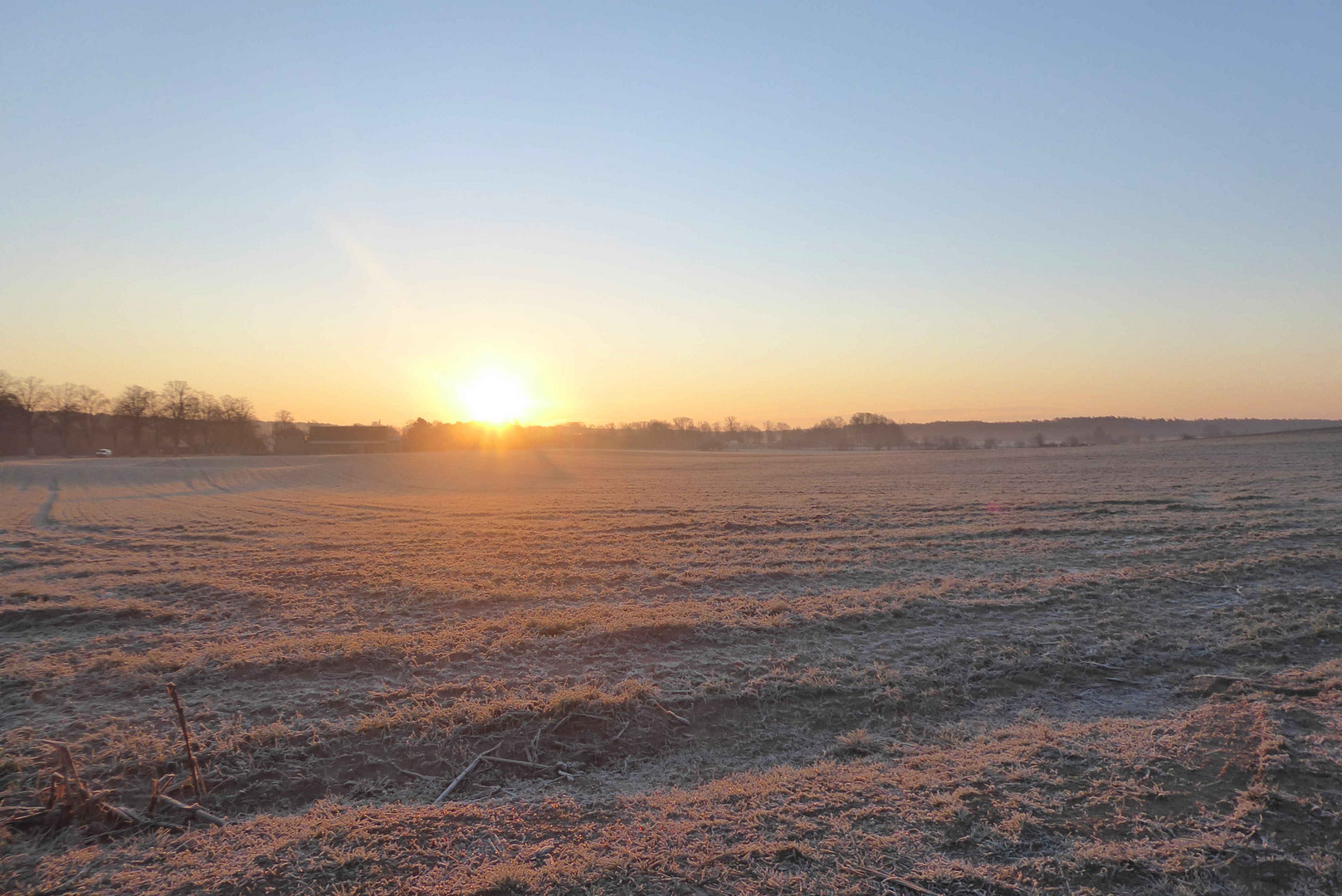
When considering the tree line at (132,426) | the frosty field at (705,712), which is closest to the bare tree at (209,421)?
the tree line at (132,426)

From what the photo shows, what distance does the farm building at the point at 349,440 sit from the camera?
10144 cm

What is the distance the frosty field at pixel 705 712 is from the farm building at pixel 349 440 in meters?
94.0

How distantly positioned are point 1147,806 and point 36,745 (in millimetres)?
8995

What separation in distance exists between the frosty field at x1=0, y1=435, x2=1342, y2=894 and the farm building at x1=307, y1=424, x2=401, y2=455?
9395 cm

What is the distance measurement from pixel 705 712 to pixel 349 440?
112085 mm

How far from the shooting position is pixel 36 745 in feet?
18.5

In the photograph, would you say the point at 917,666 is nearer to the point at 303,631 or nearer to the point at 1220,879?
the point at 1220,879

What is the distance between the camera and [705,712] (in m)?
6.30

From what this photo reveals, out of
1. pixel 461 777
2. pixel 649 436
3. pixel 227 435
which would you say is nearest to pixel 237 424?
pixel 227 435

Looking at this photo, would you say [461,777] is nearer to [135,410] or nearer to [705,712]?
[705,712]

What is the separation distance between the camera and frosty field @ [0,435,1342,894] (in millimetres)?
3943

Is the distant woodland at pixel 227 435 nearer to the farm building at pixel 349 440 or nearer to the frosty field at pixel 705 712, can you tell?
the farm building at pixel 349 440

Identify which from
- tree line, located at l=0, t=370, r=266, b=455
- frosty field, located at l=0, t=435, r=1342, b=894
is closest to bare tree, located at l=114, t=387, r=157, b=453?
tree line, located at l=0, t=370, r=266, b=455

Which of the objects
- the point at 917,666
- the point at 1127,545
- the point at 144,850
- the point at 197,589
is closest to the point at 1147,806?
the point at 917,666
